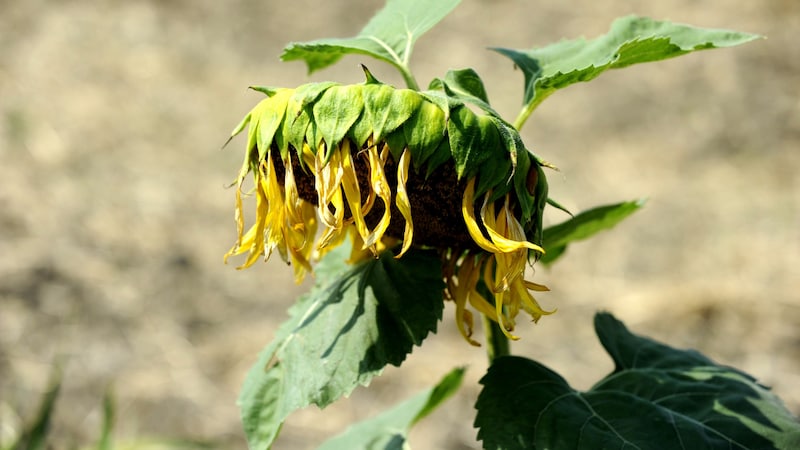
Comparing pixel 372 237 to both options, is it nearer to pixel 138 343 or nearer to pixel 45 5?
pixel 138 343

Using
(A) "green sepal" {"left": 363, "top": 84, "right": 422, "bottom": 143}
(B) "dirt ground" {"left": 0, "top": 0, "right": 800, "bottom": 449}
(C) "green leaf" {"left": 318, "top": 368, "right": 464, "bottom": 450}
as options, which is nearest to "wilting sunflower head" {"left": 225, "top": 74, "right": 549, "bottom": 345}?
(A) "green sepal" {"left": 363, "top": 84, "right": 422, "bottom": 143}

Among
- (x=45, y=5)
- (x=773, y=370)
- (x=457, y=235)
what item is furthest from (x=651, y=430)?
(x=45, y=5)

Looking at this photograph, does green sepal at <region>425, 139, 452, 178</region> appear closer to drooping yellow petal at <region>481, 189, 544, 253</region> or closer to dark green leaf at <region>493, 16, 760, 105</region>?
drooping yellow petal at <region>481, 189, 544, 253</region>

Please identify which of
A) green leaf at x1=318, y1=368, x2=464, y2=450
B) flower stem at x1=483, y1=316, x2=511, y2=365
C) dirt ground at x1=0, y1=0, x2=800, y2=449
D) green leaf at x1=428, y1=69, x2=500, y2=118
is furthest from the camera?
dirt ground at x1=0, y1=0, x2=800, y2=449

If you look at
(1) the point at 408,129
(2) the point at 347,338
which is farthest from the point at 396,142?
(2) the point at 347,338

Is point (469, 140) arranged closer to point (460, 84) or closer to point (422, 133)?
point (422, 133)

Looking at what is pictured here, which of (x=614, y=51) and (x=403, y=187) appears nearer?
(x=403, y=187)
